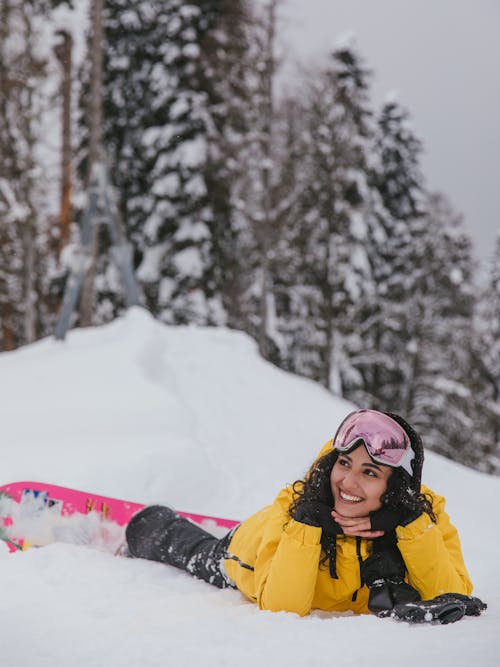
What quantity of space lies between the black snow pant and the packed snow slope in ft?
0.22

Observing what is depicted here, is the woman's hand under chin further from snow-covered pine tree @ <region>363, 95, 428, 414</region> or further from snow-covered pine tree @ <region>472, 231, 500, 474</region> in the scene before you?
snow-covered pine tree @ <region>472, 231, 500, 474</region>

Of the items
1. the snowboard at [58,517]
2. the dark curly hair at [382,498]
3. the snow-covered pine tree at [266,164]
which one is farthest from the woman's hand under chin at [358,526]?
the snow-covered pine tree at [266,164]

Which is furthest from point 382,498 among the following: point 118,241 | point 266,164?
point 266,164

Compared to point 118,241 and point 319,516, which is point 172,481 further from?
point 118,241

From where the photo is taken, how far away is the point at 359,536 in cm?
243

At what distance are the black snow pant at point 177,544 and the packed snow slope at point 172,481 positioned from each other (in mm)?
66

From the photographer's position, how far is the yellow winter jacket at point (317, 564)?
2312 mm

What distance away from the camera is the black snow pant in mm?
2988

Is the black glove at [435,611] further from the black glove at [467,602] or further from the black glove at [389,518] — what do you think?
the black glove at [389,518]

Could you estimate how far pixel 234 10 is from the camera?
14.6 m

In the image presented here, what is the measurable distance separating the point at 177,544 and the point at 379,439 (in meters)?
1.37

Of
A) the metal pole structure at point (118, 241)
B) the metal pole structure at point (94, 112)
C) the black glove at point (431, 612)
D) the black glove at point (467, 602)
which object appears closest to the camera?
the black glove at point (431, 612)

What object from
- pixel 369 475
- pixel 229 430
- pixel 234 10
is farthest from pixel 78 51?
pixel 369 475

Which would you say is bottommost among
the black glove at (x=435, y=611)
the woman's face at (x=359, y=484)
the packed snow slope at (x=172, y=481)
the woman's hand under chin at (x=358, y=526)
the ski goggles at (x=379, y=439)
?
the packed snow slope at (x=172, y=481)
